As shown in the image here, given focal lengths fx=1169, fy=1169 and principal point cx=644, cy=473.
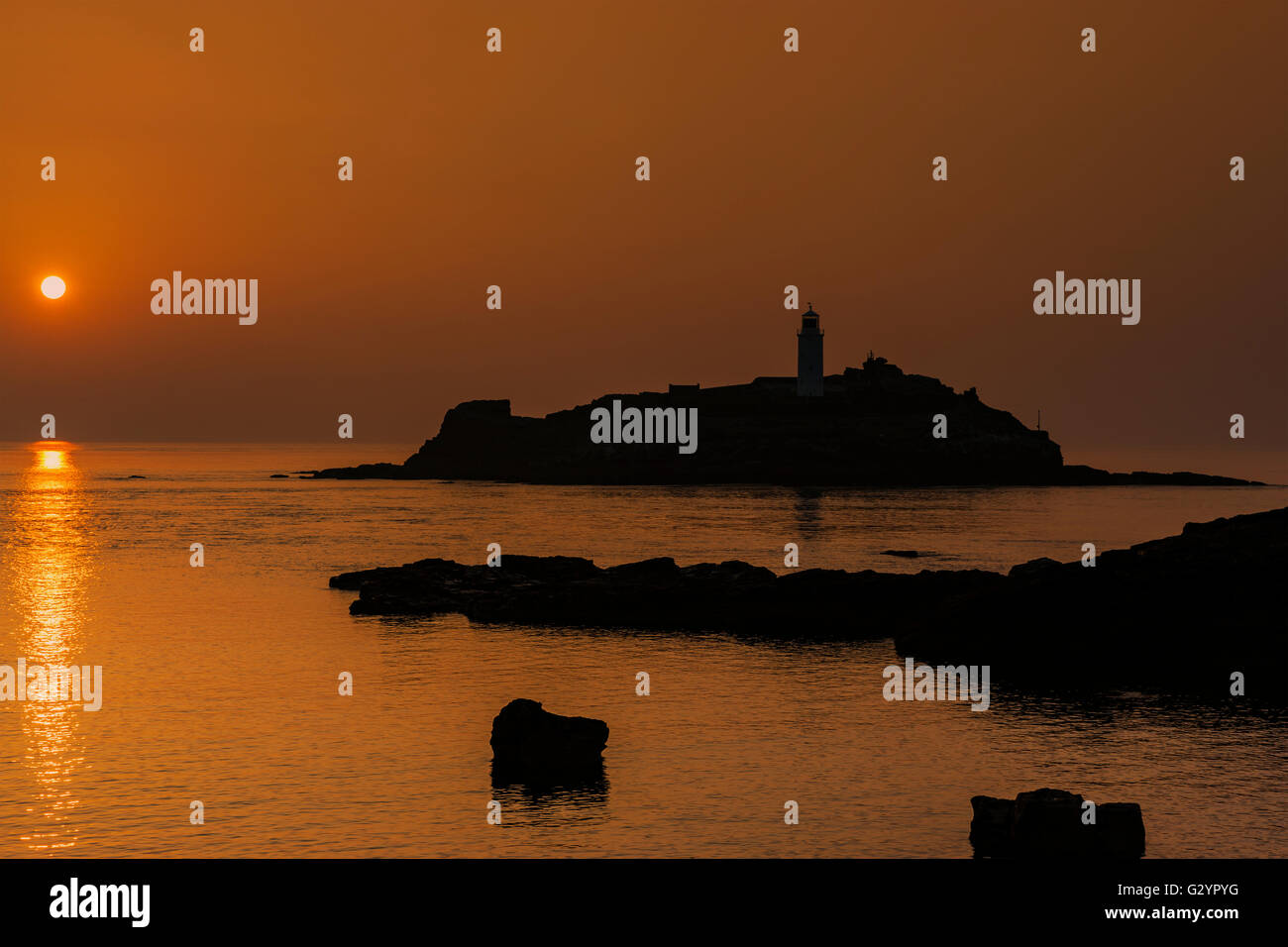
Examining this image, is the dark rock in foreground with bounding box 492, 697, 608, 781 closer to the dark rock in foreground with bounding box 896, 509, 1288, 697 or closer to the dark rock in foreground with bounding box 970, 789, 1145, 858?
the dark rock in foreground with bounding box 970, 789, 1145, 858

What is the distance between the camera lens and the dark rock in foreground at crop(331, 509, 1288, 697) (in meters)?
34.2

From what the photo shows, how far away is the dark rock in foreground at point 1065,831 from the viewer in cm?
1648

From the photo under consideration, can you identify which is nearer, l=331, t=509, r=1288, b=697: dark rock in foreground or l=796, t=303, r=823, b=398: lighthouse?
l=331, t=509, r=1288, b=697: dark rock in foreground

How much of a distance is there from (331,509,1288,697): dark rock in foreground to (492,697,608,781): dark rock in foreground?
1654 centimetres

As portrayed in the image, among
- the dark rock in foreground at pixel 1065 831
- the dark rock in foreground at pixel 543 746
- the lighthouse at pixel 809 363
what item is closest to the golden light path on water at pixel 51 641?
the dark rock in foreground at pixel 543 746

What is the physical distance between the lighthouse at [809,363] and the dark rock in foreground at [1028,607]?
448ft

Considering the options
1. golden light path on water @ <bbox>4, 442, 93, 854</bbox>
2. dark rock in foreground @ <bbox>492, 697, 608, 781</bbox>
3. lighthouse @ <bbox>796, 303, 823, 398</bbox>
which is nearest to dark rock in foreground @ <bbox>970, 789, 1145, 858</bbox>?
dark rock in foreground @ <bbox>492, 697, 608, 781</bbox>

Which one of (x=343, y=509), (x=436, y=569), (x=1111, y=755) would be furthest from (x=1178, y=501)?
(x=1111, y=755)

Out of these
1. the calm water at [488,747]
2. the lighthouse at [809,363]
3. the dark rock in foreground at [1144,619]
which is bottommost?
the calm water at [488,747]

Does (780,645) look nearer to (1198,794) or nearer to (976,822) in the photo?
(1198,794)

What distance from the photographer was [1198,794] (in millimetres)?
22172

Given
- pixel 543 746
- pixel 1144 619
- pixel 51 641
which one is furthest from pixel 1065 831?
pixel 51 641

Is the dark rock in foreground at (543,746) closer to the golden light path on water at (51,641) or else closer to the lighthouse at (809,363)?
the golden light path on water at (51,641)

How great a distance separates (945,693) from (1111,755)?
7.05 m
